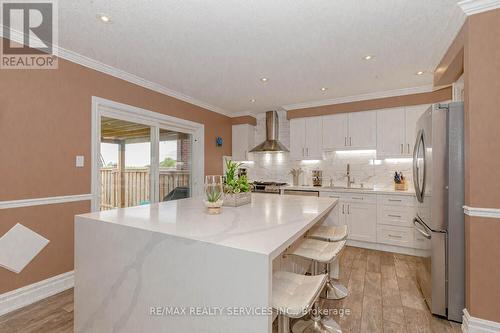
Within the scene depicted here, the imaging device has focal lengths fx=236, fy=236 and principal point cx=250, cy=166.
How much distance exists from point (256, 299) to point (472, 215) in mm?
Answer: 1870

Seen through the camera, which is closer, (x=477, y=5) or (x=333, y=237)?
(x=477, y=5)

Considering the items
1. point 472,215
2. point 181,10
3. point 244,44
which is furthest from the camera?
point 244,44

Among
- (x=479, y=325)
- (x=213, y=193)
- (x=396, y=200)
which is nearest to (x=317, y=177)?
(x=396, y=200)

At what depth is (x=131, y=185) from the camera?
3.57 m

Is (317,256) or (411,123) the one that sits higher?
(411,123)

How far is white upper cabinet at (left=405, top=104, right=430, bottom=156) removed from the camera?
377 cm

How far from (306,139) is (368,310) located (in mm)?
3144

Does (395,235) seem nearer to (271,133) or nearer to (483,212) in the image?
(483,212)

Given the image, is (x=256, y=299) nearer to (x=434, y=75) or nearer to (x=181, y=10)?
(x=181, y=10)

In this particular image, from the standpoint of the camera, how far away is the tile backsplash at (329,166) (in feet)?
13.9

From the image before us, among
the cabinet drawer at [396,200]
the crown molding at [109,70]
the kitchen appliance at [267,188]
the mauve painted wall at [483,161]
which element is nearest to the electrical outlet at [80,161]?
the crown molding at [109,70]

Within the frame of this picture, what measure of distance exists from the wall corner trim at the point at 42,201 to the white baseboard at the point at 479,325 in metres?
3.78

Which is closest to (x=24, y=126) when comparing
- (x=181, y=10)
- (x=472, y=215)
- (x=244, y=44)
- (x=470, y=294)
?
(x=181, y=10)

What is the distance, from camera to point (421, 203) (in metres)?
2.39
